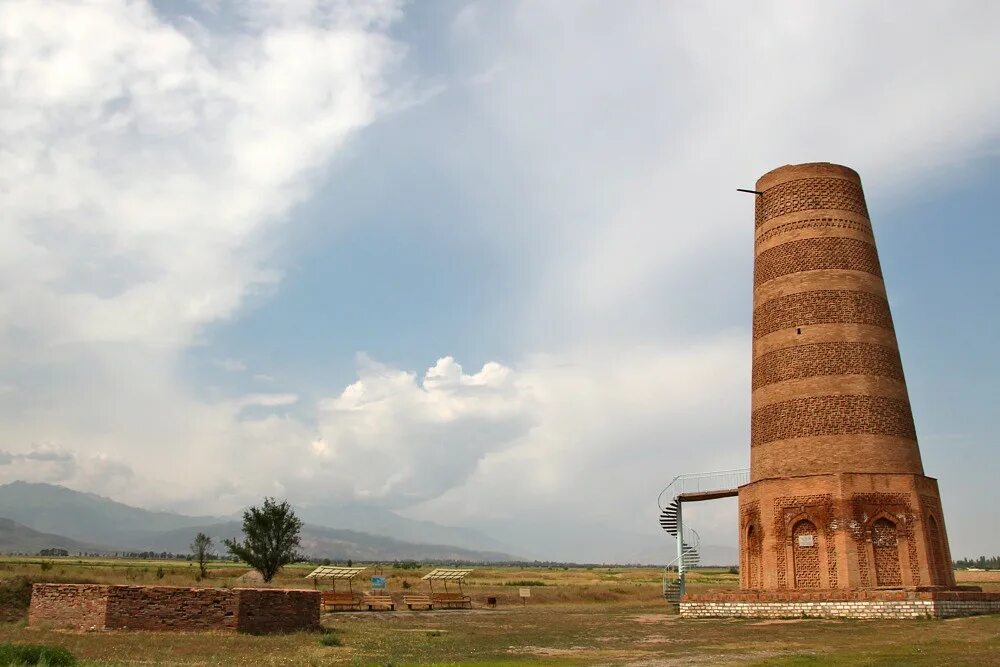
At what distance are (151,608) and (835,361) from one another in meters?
22.2

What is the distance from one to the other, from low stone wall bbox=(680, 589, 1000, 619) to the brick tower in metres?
1.11

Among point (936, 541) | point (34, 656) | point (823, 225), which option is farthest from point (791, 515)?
point (34, 656)

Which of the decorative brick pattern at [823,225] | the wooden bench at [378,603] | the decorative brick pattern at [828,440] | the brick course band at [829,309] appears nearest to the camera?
the decorative brick pattern at [828,440]

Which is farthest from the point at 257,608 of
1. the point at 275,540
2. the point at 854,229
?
the point at 275,540

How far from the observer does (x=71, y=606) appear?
1784cm

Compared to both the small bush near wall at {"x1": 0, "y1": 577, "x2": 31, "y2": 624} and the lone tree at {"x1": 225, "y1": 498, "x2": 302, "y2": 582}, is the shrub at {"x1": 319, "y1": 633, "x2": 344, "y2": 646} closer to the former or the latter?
the small bush near wall at {"x1": 0, "y1": 577, "x2": 31, "y2": 624}

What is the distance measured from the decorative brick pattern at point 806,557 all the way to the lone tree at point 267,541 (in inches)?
1106

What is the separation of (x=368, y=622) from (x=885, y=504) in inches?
667

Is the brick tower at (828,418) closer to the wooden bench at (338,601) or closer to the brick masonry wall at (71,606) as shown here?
the wooden bench at (338,601)

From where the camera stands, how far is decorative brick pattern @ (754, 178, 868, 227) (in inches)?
1160

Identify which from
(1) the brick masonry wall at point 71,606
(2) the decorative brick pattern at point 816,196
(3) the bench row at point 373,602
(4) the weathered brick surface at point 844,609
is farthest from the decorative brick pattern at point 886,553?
(1) the brick masonry wall at point 71,606

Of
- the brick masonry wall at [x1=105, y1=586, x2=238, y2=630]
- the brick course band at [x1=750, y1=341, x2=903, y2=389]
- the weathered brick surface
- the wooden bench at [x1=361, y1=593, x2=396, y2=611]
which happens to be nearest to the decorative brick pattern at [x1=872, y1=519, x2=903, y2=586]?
the weathered brick surface

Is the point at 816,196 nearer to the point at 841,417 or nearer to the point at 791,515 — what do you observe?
the point at 841,417

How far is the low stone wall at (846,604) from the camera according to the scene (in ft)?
73.6
